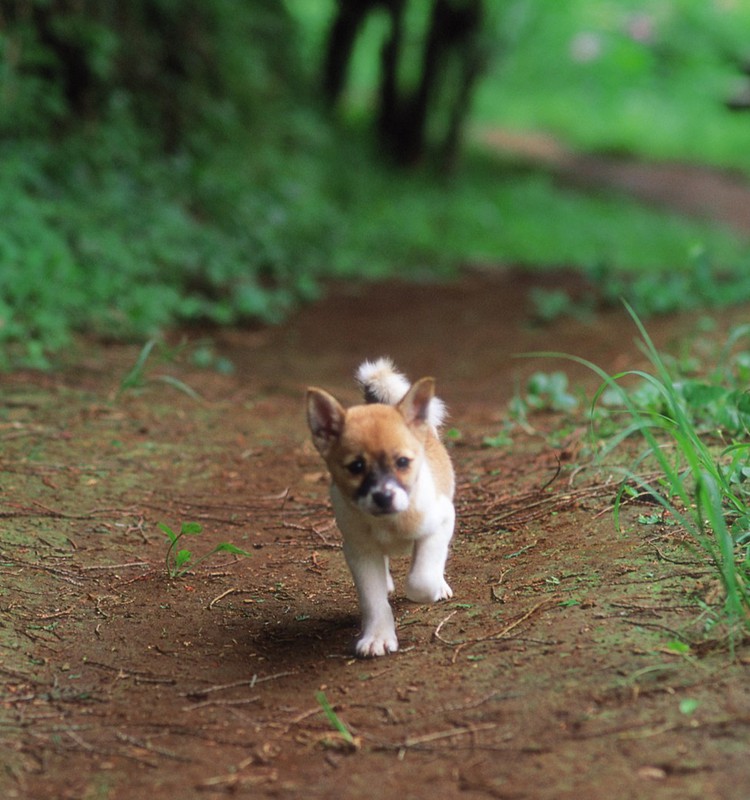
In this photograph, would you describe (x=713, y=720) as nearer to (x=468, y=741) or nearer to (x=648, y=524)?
(x=468, y=741)

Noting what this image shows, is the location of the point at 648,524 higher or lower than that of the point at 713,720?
lower

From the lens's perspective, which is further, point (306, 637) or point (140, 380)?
point (140, 380)

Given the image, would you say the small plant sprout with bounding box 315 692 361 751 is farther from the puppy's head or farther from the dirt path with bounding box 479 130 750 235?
the dirt path with bounding box 479 130 750 235

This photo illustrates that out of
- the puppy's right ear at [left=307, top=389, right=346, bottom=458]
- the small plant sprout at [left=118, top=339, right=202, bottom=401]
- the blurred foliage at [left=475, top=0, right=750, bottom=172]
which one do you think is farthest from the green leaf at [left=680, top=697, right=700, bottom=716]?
the blurred foliage at [left=475, top=0, right=750, bottom=172]

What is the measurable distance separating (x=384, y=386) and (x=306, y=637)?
995 mm

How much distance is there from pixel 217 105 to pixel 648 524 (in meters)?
10.2

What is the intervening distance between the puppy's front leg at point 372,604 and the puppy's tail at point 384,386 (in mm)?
645

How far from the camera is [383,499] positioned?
342 cm

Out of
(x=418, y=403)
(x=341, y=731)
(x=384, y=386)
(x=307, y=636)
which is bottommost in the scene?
(x=307, y=636)

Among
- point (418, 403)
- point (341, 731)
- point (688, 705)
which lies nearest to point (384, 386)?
point (418, 403)

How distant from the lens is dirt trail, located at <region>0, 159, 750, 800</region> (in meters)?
2.92

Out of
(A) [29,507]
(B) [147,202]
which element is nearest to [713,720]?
(A) [29,507]

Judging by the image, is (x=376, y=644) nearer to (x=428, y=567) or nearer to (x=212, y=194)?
(x=428, y=567)

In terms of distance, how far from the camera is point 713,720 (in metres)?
2.88
